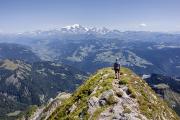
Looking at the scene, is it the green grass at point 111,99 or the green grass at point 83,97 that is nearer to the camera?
the green grass at point 111,99

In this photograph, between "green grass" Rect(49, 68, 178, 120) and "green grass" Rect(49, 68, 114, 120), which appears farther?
"green grass" Rect(49, 68, 114, 120)

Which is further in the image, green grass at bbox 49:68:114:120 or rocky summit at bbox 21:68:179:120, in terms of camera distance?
green grass at bbox 49:68:114:120

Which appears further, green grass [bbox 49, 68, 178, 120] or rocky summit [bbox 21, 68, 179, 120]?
green grass [bbox 49, 68, 178, 120]

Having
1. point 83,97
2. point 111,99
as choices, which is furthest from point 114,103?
point 83,97

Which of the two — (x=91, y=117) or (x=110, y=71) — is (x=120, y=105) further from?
(x=110, y=71)

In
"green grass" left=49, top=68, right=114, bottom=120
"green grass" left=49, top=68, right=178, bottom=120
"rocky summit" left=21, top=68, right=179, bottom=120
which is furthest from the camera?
"green grass" left=49, top=68, right=114, bottom=120

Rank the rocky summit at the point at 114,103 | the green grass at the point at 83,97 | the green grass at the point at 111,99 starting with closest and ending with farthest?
1. the rocky summit at the point at 114,103
2. the green grass at the point at 111,99
3. the green grass at the point at 83,97

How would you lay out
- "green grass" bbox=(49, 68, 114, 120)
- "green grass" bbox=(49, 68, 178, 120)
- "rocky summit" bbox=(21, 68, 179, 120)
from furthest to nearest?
"green grass" bbox=(49, 68, 114, 120), "green grass" bbox=(49, 68, 178, 120), "rocky summit" bbox=(21, 68, 179, 120)

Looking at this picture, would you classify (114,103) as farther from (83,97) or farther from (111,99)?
(83,97)

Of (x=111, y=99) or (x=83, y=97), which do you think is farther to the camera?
(x=83, y=97)

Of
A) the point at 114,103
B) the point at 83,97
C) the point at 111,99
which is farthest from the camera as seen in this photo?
the point at 83,97

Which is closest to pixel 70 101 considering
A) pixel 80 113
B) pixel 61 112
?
pixel 61 112

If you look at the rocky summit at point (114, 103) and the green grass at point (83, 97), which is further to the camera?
the green grass at point (83, 97)

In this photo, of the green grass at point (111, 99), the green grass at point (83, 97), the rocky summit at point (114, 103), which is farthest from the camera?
the green grass at point (83, 97)
